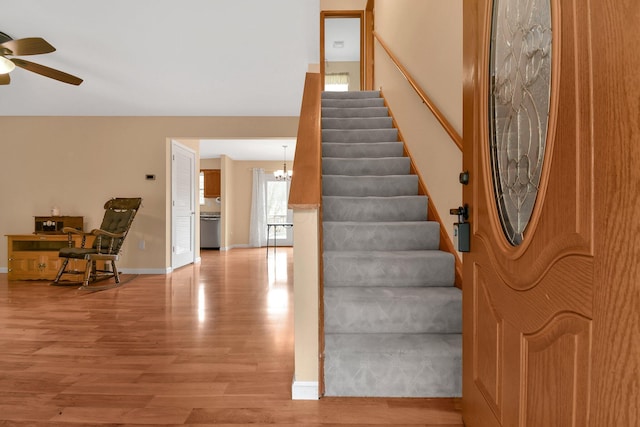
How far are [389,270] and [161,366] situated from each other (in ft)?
4.90

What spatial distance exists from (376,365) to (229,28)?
3.77m

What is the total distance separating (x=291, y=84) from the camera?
5164 mm

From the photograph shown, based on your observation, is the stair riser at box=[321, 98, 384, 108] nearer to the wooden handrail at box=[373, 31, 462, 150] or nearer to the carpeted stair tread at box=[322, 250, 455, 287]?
the wooden handrail at box=[373, 31, 462, 150]

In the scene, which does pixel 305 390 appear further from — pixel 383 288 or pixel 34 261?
pixel 34 261

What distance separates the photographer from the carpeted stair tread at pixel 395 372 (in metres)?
1.90

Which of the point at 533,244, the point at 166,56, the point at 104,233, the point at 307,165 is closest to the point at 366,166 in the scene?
the point at 307,165

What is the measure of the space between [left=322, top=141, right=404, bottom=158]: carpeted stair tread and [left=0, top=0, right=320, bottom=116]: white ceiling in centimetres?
145

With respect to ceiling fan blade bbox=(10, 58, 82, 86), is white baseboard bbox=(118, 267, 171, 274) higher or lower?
lower

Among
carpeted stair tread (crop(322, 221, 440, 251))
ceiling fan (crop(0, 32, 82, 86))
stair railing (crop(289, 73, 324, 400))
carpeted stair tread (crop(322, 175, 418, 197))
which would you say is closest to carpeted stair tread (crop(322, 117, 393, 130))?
carpeted stair tread (crop(322, 175, 418, 197))

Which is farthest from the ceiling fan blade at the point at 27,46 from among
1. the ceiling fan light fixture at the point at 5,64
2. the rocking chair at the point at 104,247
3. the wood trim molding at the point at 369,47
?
the wood trim molding at the point at 369,47

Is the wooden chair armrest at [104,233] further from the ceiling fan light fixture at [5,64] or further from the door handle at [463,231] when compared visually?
the door handle at [463,231]

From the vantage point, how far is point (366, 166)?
3.53 meters

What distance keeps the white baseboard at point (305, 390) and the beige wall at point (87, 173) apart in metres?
4.55

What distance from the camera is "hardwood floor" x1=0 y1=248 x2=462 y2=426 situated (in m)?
1.77
